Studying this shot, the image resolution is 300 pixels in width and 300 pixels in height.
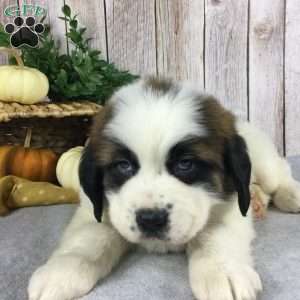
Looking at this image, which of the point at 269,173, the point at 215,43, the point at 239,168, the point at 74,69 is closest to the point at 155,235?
the point at 239,168

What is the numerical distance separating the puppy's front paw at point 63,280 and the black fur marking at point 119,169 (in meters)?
0.36

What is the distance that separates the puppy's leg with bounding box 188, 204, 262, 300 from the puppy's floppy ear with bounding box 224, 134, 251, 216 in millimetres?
108

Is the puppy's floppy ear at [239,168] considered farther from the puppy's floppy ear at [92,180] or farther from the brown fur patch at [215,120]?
the puppy's floppy ear at [92,180]

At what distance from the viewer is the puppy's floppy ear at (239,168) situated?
2.26 metres

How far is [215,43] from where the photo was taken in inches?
175

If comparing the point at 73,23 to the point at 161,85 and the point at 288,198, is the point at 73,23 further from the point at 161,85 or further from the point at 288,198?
the point at 288,198

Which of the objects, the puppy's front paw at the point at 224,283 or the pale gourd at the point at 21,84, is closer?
the puppy's front paw at the point at 224,283

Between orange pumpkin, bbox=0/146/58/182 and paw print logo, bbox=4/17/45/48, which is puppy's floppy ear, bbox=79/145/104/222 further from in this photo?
paw print logo, bbox=4/17/45/48

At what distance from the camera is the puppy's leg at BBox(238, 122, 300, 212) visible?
123 inches

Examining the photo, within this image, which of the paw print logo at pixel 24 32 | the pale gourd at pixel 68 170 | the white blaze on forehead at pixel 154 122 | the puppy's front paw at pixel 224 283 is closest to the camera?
the puppy's front paw at pixel 224 283

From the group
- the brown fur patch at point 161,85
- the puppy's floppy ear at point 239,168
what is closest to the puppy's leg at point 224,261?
the puppy's floppy ear at point 239,168

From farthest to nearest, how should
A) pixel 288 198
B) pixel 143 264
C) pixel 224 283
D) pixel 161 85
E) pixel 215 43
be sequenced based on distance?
pixel 215 43, pixel 288 198, pixel 161 85, pixel 143 264, pixel 224 283

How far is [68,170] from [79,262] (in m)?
1.59

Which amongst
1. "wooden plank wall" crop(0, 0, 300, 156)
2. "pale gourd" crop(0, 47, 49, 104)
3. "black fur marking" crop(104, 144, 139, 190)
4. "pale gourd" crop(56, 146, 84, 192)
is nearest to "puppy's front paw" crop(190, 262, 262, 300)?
"black fur marking" crop(104, 144, 139, 190)
